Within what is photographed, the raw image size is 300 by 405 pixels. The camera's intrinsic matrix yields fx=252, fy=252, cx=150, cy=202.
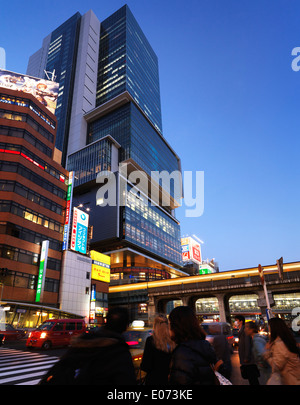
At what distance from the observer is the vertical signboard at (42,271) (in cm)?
3447

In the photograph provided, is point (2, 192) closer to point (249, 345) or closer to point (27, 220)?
point (27, 220)

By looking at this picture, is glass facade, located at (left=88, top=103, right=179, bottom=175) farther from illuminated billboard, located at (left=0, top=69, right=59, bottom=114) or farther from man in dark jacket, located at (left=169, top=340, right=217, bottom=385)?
man in dark jacket, located at (left=169, top=340, right=217, bottom=385)

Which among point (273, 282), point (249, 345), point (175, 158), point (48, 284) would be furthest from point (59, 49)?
point (249, 345)

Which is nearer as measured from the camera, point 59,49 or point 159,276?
point 159,276

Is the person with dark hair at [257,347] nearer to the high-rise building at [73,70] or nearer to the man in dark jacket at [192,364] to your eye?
the man in dark jacket at [192,364]

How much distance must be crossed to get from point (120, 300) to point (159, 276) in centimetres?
2485

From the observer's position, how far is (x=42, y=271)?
35469 millimetres

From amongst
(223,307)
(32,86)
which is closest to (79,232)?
(32,86)

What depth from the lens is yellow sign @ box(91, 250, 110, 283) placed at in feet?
155

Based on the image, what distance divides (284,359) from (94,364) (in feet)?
10.8

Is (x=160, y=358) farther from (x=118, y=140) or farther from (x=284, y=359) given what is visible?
(x=118, y=140)

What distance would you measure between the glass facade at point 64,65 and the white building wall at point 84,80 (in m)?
2.25

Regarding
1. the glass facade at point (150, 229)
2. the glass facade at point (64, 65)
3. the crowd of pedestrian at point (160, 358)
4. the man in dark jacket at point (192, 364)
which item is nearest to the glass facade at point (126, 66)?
the glass facade at point (64, 65)

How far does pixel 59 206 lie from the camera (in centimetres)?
4219
